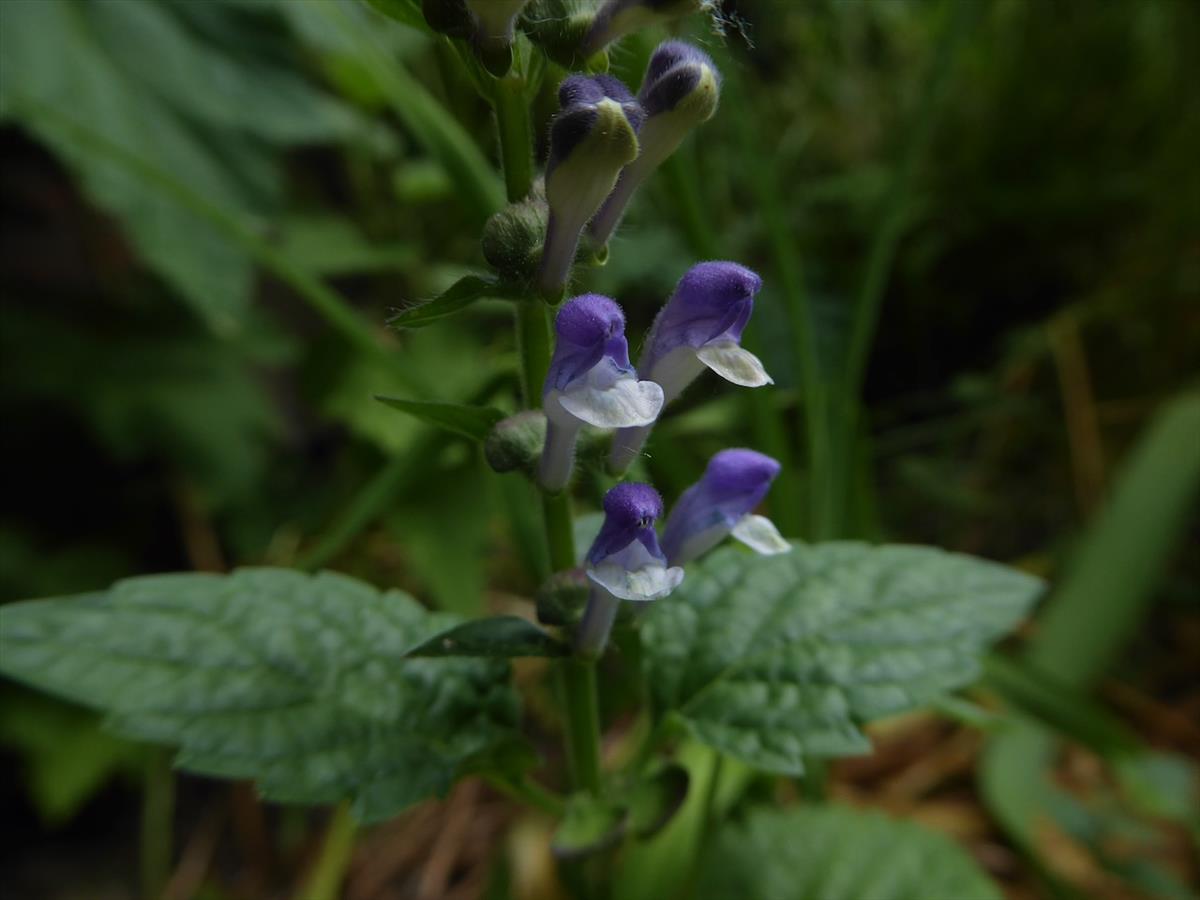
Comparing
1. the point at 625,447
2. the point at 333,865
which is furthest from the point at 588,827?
the point at 333,865

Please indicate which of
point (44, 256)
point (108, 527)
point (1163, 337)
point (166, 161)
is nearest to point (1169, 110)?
point (1163, 337)

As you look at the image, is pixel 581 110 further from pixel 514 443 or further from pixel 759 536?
pixel 759 536

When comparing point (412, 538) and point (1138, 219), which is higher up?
point (1138, 219)

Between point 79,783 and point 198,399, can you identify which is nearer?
point 79,783

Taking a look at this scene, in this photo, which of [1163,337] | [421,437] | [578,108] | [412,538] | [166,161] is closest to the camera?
[578,108]

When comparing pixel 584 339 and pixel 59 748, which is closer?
pixel 584 339

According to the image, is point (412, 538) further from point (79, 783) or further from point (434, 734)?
point (434, 734)

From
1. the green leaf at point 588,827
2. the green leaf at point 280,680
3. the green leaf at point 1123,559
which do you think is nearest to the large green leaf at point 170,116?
the green leaf at point 280,680

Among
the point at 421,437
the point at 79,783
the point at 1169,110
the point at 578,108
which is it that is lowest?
the point at 79,783
